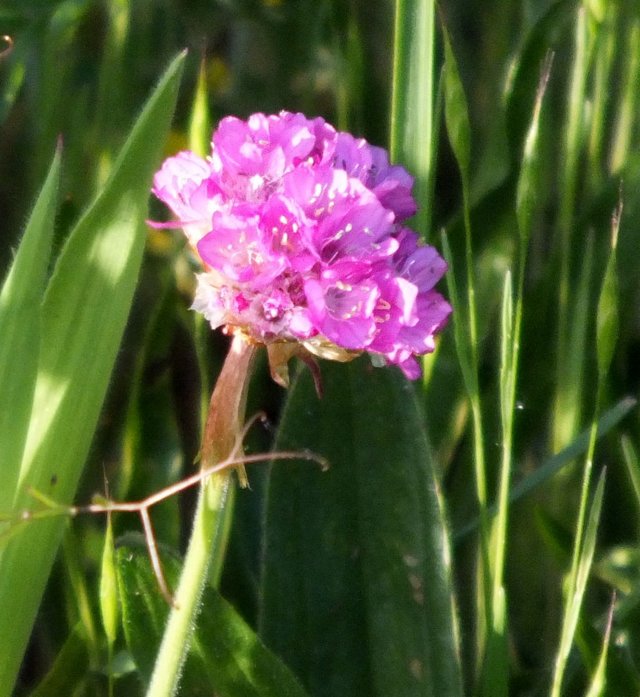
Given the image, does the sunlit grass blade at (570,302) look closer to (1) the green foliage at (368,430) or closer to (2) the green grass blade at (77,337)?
(1) the green foliage at (368,430)

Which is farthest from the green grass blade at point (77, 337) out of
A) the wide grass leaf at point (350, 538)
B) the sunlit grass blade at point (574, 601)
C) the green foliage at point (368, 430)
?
the sunlit grass blade at point (574, 601)

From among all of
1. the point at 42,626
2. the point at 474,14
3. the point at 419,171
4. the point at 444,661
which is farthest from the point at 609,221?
the point at 474,14

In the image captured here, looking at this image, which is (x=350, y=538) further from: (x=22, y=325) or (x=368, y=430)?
(x=22, y=325)

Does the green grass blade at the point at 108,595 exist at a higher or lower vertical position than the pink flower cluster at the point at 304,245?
lower

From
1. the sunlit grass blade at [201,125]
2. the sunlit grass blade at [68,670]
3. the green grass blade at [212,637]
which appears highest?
the sunlit grass blade at [201,125]

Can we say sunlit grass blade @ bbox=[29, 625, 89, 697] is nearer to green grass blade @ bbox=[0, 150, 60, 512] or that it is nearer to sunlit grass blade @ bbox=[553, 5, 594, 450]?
green grass blade @ bbox=[0, 150, 60, 512]

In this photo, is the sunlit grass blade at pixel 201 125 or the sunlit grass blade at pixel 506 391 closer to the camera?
the sunlit grass blade at pixel 506 391

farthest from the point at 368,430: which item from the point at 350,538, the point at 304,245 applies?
the point at 304,245
